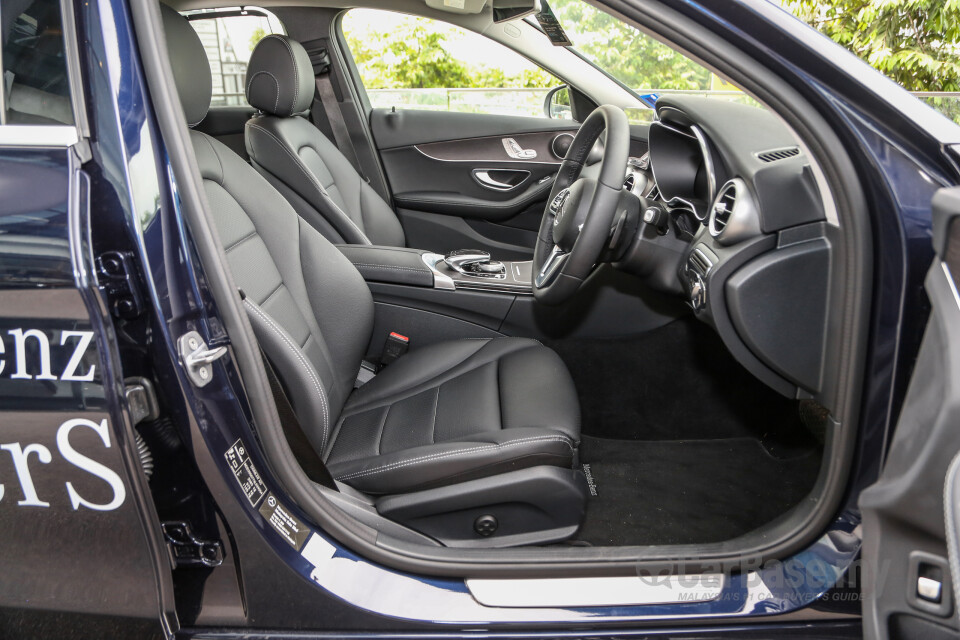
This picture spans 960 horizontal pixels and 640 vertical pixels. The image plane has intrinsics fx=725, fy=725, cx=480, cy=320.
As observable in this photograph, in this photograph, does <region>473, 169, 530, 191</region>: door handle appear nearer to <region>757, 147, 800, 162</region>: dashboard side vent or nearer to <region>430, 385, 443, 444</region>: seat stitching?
<region>430, 385, 443, 444</region>: seat stitching

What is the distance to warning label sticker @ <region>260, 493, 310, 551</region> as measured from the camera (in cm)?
108

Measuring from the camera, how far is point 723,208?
52.8 inches

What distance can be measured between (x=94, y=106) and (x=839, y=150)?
987 millimetres

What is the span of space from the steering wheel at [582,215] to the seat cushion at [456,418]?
0.21m

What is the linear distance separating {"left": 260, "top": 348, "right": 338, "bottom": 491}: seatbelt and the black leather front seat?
17 centimetres

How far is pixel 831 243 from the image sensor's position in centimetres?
110

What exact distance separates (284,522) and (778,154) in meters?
1.03

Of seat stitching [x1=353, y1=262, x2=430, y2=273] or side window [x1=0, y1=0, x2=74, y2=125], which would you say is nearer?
side window [x1=0, y1=0, x2=74, y2=125]

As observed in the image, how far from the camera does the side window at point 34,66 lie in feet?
3.01

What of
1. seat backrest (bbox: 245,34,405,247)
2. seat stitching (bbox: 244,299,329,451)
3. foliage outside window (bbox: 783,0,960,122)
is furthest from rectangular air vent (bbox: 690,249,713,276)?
foliage outside window (bbox: 783,0,960,122)

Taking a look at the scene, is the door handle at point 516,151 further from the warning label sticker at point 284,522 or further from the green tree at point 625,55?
the warning label sticker at point 284,522

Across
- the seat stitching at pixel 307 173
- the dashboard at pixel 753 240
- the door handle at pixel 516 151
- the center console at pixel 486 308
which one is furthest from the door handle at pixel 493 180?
the dashboard at pixel 753 240

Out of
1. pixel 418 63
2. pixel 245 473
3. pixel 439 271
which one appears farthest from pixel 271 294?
pixel 418 63

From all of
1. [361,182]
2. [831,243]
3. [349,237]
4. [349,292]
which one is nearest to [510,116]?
[361,182]
